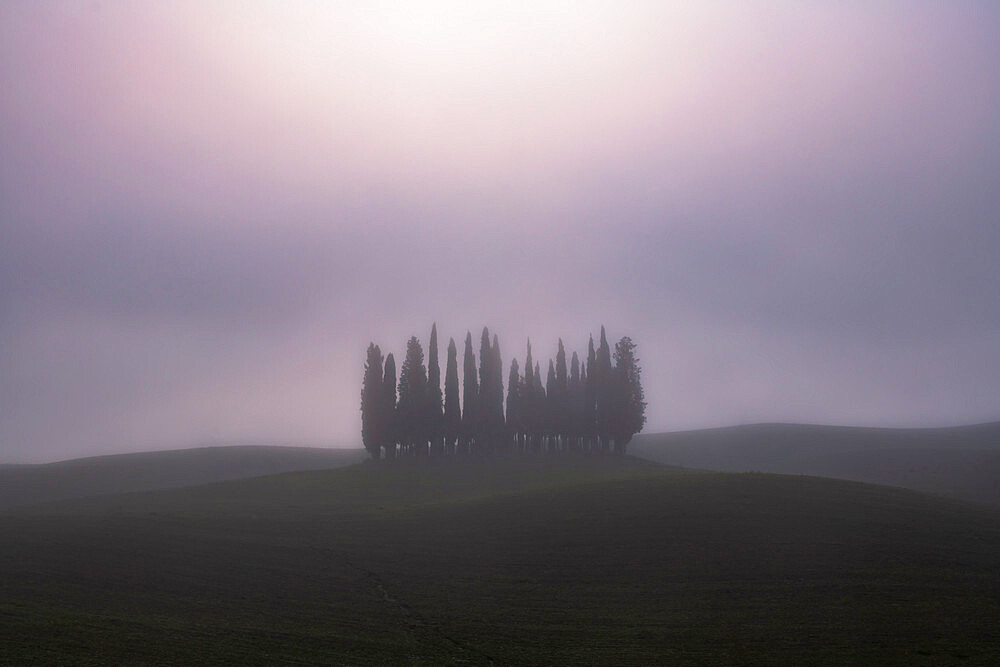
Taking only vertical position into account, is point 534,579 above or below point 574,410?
below

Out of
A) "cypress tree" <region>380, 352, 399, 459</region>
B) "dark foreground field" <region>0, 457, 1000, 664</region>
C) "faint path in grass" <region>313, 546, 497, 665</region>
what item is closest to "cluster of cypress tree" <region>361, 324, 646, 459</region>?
"cypress tree" <region>380, 352, 399, 459</region>

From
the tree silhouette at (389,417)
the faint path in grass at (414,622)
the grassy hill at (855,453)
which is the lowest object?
the faint path in grass at (414,622)

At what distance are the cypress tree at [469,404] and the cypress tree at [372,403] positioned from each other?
338 inches

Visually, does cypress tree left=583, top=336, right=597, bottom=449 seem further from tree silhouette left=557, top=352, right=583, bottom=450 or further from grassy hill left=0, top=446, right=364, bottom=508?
grassy hill left=0, top=446, right=364, bottom=508

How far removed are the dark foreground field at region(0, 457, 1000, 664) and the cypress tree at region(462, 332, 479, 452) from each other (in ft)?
116

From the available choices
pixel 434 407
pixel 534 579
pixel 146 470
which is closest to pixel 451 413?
pixel 434 407

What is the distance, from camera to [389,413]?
84188mm

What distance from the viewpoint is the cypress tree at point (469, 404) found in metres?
86.7

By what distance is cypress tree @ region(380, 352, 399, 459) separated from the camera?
83.9 metres

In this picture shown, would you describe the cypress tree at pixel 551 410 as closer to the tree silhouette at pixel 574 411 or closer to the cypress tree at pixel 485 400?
the tree silhouette at pixel 574 411

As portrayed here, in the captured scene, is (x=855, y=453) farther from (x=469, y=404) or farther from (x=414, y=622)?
(x=414, y=622)

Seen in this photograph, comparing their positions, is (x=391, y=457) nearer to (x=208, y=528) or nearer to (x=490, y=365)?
(x=490, y=365)

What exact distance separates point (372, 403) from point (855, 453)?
4945cm

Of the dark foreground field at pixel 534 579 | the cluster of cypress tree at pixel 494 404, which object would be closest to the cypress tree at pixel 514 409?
the cluster of cypress tree at pixel 494 404
